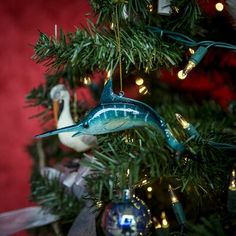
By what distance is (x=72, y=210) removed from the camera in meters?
0.67

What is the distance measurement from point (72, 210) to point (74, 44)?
1.01 ft

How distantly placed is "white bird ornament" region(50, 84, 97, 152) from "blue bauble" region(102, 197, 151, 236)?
0.23 m

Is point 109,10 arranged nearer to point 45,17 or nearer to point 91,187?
point 91,187

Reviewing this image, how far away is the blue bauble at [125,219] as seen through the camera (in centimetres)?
40

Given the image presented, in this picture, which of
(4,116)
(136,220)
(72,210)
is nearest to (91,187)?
(136,220)

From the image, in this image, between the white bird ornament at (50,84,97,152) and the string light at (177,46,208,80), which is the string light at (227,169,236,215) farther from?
the white bird ornament at (50,84,97,152)

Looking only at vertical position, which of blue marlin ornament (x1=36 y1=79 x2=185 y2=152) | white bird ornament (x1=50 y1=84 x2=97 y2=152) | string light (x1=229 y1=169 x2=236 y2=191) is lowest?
string light (x1=229 y1=169 x2=236 y2=191)

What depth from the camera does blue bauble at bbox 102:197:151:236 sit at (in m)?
0.40

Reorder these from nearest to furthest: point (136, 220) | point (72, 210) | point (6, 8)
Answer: point (136, 220) → point (72, 210) → point (6, 8)

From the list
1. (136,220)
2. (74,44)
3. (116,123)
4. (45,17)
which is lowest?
→ (136,220)

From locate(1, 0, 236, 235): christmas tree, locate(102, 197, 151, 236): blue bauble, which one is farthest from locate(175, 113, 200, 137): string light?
locate(102, 197, 151, 236): blue bauble

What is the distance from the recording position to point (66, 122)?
0.63 metres

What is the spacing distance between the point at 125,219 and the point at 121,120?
0.10 metres

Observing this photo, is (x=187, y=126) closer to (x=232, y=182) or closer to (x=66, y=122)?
(x=232, y=182)
